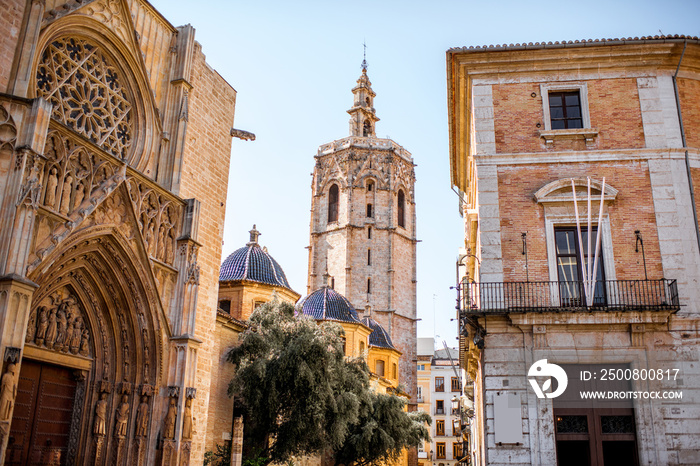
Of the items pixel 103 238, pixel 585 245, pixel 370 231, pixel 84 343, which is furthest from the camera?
pixel 370 231

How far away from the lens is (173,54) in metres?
16.8

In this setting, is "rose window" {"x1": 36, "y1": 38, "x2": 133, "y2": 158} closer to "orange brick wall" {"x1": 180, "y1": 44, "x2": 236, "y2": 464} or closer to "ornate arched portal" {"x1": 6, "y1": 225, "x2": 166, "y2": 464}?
"orange brick wall" {"x1": 180, "y1": 44, "x2": 236, "y2": 464}

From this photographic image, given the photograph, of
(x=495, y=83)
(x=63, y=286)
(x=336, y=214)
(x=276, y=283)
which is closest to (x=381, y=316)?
(x=336, y=214)

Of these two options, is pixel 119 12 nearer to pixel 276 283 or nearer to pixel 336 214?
pixel 276 283

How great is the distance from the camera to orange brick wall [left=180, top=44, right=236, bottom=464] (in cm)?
1628

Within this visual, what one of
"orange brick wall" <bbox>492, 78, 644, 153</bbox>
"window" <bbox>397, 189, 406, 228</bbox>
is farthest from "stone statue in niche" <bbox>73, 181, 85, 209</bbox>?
"window" <bbox>397, 189, 406, 228</bbox>

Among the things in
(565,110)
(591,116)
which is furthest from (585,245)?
(565,110)

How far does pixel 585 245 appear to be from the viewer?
15.7 m

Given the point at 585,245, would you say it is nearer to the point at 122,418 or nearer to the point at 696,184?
the point at 696,184

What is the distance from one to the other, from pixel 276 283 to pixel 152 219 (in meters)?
18.5

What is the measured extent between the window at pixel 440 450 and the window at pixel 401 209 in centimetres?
2650

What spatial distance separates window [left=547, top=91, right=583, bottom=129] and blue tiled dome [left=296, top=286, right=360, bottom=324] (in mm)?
26269

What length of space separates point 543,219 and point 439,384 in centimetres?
6501

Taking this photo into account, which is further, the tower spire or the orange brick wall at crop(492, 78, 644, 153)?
the tower spire
